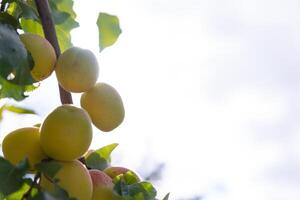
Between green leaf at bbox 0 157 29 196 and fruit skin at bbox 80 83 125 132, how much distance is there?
24 cm

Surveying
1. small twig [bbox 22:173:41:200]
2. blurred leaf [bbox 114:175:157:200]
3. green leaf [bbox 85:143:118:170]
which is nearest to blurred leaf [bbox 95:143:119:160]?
green leaf [bbox 85:143:118:170]

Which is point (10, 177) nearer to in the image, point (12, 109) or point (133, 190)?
point (133, 190)

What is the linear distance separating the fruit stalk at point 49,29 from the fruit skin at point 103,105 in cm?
3

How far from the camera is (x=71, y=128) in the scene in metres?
0.78

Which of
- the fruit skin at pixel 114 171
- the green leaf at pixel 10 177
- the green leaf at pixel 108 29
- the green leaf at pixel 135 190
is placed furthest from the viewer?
the green leaf at pixel 108 29

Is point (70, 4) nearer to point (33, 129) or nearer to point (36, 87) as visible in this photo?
point (36, 87)

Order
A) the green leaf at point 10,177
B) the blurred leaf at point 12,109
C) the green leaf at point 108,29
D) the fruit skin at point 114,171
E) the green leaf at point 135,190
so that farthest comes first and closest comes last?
the green leaf at point 108,29
the blurred leaf at point 12,109
the fruit skin at point 114,171
the green leaf at point 135,190
the green leaf at point 10,177

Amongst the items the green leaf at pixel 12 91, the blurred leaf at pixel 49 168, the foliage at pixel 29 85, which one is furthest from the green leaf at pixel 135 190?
the green leaf at pixel 12 91

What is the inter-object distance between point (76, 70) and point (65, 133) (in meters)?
0.12

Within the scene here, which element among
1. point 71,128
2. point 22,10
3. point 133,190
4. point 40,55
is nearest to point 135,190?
point 133,190

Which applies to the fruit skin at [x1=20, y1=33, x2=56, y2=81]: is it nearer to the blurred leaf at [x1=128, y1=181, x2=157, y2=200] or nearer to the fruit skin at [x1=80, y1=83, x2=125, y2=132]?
the fruit skin at [x1=80, y1=83, x2=125, y2=132]

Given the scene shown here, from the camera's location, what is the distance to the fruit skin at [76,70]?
86 cm

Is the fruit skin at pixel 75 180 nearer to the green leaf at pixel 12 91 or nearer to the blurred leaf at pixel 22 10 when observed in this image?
the green leaf at pixel 12 91

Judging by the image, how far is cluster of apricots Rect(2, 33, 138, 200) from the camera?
0.77 meters
